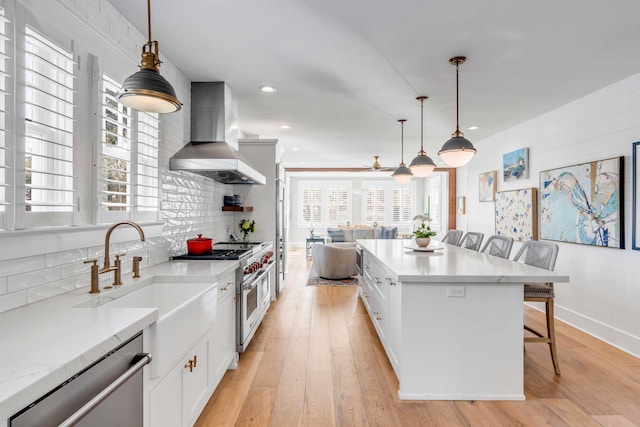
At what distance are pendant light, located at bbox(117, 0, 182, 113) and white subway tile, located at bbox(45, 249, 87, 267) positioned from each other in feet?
2.74

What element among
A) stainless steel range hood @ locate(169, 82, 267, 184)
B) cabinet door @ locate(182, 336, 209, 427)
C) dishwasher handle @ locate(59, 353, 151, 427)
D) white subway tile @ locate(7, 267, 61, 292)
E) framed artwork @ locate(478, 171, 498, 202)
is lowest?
cabinet door @ locate(182, 336, 209, 427)

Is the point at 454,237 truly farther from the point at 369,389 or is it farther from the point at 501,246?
the point at 369,389

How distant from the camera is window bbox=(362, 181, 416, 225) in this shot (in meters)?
11.5

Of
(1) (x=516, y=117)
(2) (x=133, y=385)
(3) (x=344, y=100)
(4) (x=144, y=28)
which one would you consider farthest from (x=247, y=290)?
(1) (x=516, y=117)

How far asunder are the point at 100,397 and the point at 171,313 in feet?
1.70

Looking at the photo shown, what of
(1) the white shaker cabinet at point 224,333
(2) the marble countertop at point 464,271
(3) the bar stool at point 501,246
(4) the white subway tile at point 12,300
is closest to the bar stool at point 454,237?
(3) the bar stool at point 501,246

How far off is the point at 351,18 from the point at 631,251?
3403 millimetres

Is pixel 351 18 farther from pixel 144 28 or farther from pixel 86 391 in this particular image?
pixel 86 391

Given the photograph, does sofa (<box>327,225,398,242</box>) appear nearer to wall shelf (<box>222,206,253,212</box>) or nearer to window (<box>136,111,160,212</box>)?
wall shelf (<box>222,206,253,212</box>)

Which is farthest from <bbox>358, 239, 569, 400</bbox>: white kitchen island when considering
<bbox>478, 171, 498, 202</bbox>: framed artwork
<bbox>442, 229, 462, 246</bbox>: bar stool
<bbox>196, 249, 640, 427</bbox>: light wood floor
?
<bbox>478, 171, 498, 202</bbox>: framed artwork

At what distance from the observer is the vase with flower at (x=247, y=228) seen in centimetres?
443

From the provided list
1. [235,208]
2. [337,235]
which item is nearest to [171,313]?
[235,208]

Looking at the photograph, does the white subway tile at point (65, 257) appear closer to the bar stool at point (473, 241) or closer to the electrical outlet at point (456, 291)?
the electrical outlet at point (456, 291)

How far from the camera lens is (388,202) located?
11.6 metres
